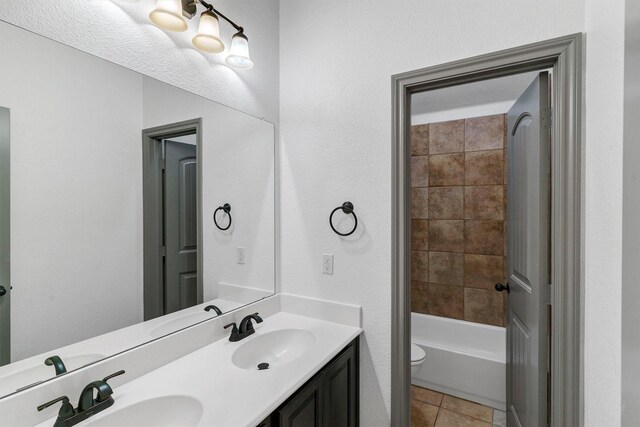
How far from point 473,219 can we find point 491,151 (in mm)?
628

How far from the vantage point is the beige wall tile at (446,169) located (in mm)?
2938

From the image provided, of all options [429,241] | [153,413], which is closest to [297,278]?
[153,413]

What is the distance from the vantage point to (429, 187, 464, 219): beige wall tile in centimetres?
293

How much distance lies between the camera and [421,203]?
3.11m

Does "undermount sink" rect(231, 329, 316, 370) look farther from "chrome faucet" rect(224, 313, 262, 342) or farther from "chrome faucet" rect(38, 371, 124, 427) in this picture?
"chrome faucet" rect(38, 371, 124, 427)

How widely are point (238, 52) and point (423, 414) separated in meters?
2.55

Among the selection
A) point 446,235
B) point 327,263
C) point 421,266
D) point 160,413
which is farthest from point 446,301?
point 160,413

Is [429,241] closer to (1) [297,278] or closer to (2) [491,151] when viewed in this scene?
(2) [491,151]

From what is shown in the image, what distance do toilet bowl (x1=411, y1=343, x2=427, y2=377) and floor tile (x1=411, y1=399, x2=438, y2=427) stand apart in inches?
8.8

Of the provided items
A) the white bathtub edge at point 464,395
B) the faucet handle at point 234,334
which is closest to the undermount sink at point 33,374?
the faucet handle at point 234,334

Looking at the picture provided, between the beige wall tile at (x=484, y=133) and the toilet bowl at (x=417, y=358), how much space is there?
1.83 metres

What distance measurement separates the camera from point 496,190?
2783 mm

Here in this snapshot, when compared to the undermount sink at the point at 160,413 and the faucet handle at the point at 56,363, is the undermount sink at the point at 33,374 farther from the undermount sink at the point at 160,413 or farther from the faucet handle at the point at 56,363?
the undermount sink at the point at 160,413

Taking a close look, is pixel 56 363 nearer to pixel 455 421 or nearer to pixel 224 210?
pixel 224 210
